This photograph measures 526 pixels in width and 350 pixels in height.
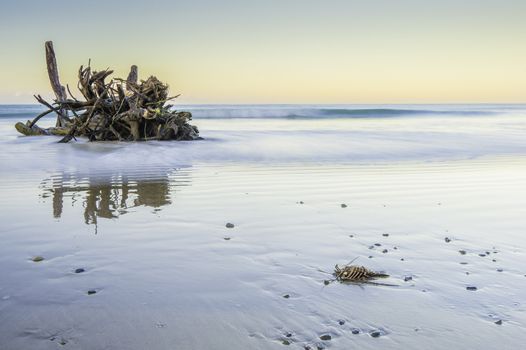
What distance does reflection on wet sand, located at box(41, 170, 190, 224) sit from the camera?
6035 mm

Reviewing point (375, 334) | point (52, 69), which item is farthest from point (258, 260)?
point (52, 69)

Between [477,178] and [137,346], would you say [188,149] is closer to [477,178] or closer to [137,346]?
[477,178]

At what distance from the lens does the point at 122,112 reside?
1571 centimetres

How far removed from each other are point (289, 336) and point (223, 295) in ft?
2.25

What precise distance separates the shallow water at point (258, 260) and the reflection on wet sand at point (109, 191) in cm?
3

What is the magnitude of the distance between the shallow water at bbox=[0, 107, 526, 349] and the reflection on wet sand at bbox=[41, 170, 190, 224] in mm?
32

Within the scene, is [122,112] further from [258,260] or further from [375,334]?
[375,334]

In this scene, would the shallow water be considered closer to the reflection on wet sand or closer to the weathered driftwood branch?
the reflection on wet sand

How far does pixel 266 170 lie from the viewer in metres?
9.65

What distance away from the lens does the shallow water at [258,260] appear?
284 centimetres

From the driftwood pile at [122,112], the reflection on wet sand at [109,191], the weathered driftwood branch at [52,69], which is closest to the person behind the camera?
the reflection on wet sand at [109,191]

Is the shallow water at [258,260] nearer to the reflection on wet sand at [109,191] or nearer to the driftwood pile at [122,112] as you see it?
the reflection on wet sand at [109,191]

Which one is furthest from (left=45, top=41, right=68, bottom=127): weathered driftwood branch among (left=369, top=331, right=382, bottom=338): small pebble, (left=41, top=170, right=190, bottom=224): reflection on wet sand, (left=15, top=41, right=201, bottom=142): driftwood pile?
(left=369, top=331, right=382, bottom=338): small pebble

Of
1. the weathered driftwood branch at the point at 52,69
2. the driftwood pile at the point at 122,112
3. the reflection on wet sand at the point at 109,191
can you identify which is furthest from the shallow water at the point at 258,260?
the weathered driftwood branch at the point at 52,69
